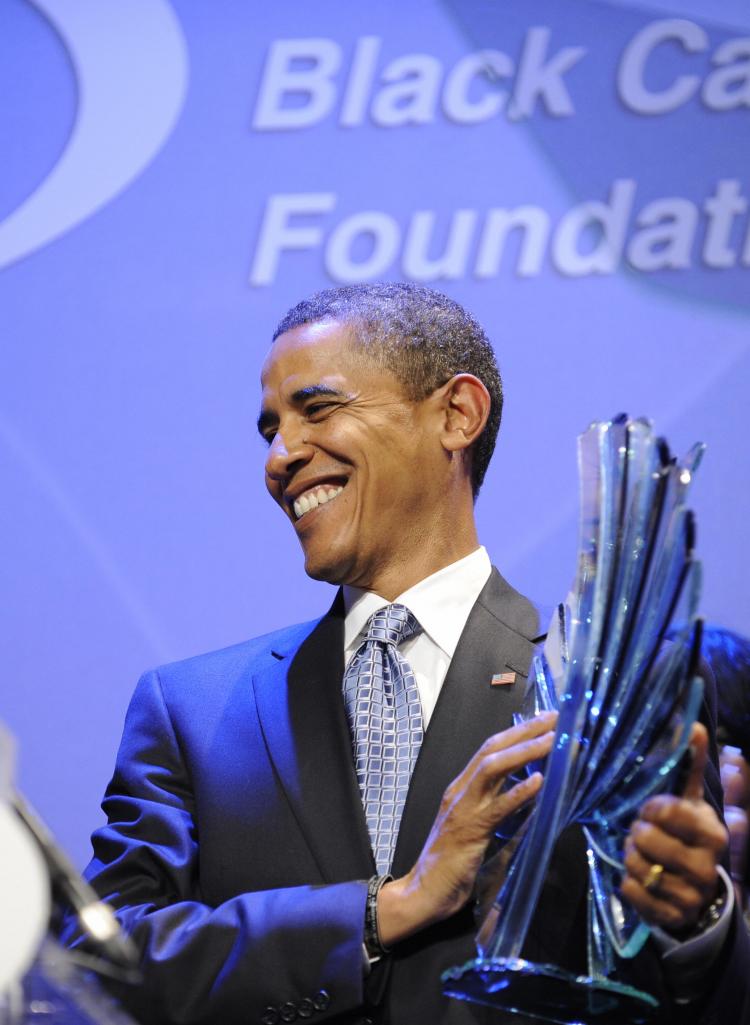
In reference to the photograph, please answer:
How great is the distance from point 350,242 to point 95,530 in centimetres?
97

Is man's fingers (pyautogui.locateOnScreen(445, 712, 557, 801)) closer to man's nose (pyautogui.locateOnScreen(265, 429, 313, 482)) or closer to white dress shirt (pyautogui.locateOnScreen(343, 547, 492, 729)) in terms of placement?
white dress shirt (pyautogui.locateOnScreen(343, 547, 492, 729))

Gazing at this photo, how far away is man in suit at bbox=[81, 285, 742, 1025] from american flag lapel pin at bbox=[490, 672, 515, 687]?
11mm

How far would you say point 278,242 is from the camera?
142 inches

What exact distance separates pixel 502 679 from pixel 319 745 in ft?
0.95

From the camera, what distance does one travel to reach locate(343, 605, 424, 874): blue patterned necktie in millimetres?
2039

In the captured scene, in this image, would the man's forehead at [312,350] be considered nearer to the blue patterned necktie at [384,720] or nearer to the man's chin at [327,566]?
the man's chin at [327,566]

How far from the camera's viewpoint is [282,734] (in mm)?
2176

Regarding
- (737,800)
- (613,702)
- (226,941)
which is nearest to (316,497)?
(226,941)

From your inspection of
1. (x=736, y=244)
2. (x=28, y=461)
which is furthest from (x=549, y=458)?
(x=28, y=461)

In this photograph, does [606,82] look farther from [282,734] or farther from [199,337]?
[282,734]

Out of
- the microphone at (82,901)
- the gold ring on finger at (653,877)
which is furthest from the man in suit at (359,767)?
the microphone at (82,901)

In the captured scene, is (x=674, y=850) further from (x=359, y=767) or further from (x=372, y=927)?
(x=359, y=767)

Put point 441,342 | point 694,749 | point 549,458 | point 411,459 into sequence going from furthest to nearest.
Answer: point 549,458
point 441,342
point 411,459
point 694,749

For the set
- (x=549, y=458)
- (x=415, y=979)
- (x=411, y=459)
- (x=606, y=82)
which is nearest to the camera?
(x=415, y=979)
